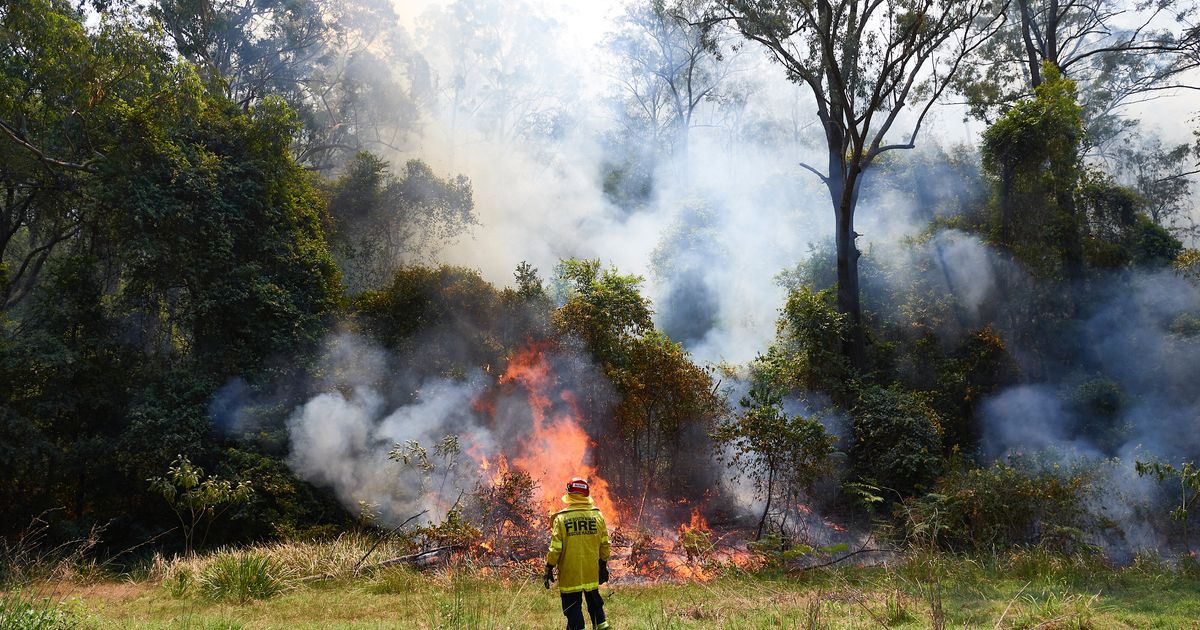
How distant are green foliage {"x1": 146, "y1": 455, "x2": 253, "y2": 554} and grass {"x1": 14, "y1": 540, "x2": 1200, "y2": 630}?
2.75ft

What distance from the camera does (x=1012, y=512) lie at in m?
12.2

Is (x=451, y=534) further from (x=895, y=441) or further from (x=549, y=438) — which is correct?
(x=895, y=441)

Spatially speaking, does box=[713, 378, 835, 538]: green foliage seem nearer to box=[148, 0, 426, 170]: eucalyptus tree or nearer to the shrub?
the shrub

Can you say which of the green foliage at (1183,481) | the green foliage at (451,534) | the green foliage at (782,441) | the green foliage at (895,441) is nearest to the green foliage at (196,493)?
the green foliage at (451,534)

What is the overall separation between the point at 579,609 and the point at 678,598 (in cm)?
281

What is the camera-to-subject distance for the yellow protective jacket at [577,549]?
6922mm

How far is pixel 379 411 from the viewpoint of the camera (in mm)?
14914

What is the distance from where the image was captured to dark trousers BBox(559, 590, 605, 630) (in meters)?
6.97

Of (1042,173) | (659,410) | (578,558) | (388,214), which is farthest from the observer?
(388,214)

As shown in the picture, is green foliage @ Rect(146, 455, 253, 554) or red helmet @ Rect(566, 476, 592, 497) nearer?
red helmet @ Rect(566, 476, 592, 497)

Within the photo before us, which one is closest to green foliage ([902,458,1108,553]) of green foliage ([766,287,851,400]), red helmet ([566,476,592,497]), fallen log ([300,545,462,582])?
green foliage ([766,287,851,400])

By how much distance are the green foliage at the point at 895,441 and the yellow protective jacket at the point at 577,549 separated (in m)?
8.91

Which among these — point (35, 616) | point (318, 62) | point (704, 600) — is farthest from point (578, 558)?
point (318, 62)

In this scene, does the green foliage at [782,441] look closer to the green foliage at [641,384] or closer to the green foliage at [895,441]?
the green foliage at [641,384]
